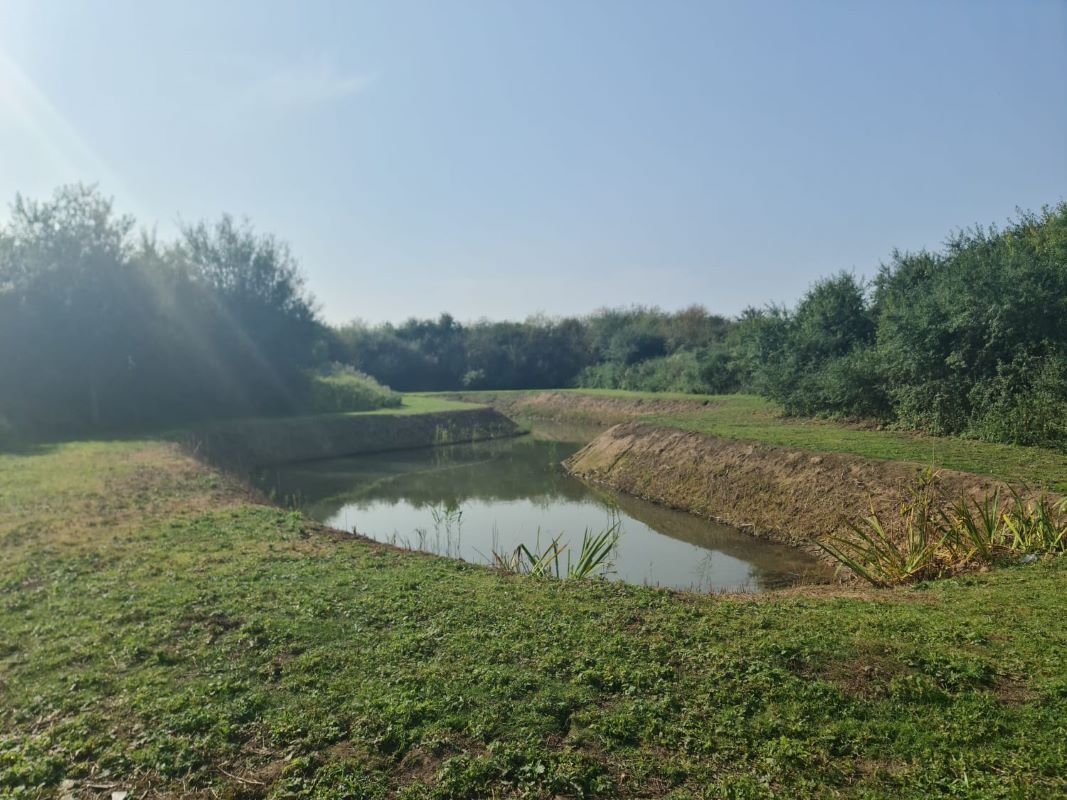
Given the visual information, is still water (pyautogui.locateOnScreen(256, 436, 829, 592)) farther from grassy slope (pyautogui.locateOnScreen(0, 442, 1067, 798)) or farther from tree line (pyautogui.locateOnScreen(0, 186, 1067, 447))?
tree line (pyautogui.locateOnScreen(0, 186, 1067, 447))

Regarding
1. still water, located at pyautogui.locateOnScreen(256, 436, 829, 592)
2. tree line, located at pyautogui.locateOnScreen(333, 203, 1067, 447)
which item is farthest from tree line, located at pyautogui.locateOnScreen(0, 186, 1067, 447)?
still water, located at pyautogui.locateOnScreen(256, 436, 829, 592)

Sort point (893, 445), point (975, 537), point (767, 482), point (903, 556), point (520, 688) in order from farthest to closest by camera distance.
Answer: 1. point (893, 445)
2. point (767, 482)
3. point (903, 556)
4. point (975, 537)
5. point (520, 688)

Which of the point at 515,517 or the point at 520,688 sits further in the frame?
the point at 515,517

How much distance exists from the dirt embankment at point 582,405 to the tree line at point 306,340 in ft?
11.8

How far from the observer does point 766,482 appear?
1362cm

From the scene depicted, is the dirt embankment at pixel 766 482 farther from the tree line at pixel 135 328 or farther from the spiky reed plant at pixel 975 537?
the tree line at pixel 135 328

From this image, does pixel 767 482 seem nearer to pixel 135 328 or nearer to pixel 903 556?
pixel 903 556

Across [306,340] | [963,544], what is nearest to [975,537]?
[963,544]

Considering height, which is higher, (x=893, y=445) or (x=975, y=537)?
(x=893, y=445)

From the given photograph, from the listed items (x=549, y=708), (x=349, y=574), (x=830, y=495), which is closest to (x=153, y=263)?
(x=349, y=574)

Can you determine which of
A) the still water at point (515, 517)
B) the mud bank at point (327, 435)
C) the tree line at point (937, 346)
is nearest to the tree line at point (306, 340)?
the tree line at point (937, 346)

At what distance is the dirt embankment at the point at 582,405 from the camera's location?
32.6 m

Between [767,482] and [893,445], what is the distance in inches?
108

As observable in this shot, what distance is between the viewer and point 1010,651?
15.7 ft
